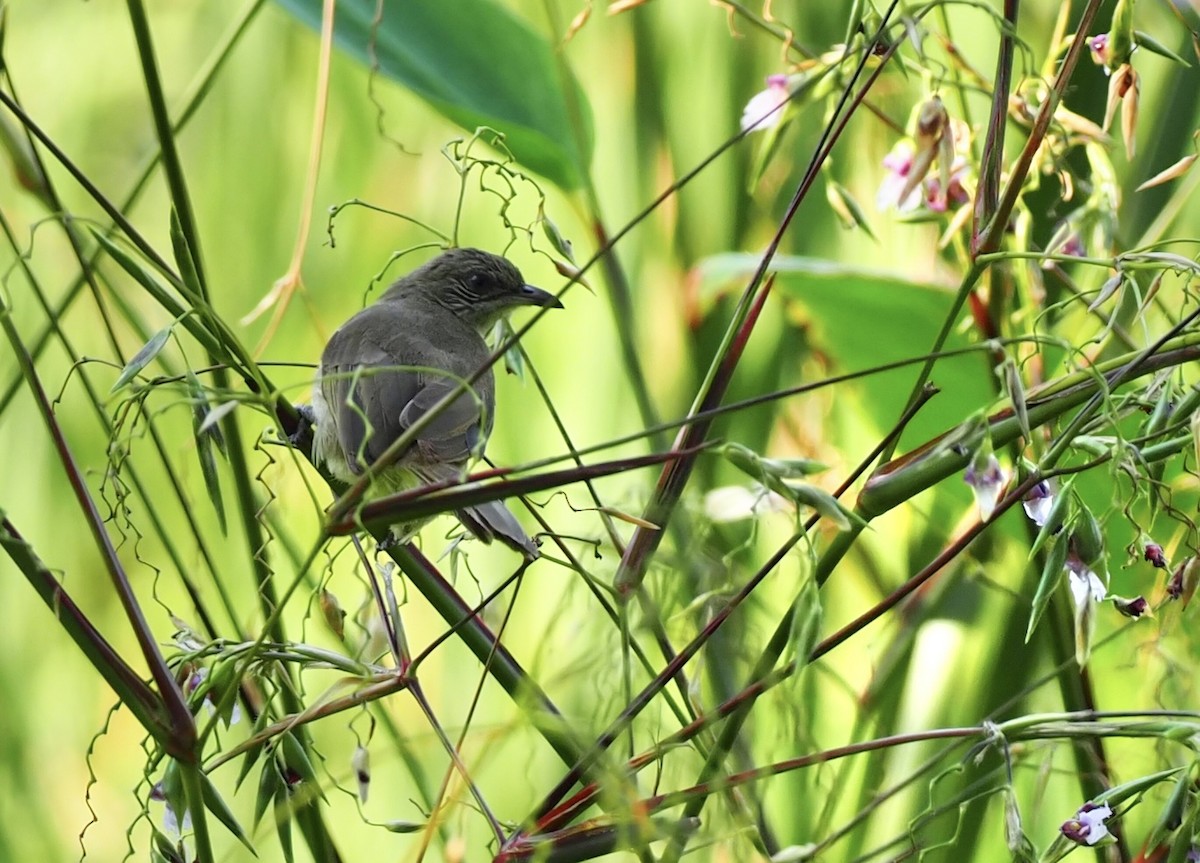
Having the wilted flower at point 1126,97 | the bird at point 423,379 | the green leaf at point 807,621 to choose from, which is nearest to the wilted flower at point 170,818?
the bird at point 423,379

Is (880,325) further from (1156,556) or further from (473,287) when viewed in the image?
(473,287)

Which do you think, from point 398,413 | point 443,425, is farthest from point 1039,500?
point 398,413

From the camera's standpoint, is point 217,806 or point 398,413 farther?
point 398,413

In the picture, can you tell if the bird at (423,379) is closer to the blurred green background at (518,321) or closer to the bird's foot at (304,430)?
the bird's foot at (304,430)

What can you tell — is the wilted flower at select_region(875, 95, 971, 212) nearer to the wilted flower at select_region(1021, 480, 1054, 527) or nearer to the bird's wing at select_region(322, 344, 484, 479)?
the wilted flower at select_region(1021, 480, 1054, 527)

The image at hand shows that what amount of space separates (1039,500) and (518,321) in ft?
5.28

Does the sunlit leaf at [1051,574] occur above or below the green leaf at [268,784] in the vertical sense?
below

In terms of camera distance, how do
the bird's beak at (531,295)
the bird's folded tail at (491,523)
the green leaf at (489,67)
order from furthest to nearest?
the bird's beak at (531,295), the green leaf at (489,67), the bird's folded tail at (491,523)

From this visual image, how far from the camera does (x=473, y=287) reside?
1.79 metres

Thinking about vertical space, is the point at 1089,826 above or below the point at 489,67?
below

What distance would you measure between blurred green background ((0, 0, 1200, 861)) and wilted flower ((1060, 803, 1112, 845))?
69cm

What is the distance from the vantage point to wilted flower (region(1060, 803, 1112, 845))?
2.19ft

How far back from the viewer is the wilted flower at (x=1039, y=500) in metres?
0.71

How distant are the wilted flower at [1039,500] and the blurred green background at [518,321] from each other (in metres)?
0.66
